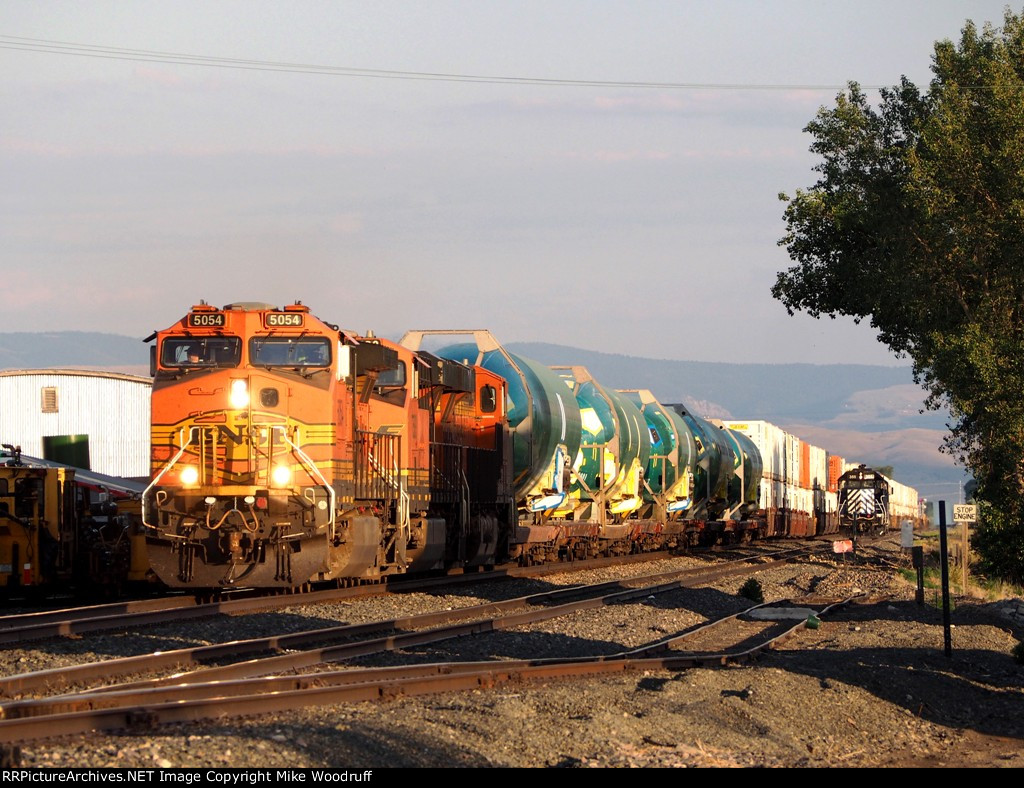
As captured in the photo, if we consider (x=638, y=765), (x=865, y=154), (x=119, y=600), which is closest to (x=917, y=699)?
(x=638, y=765)

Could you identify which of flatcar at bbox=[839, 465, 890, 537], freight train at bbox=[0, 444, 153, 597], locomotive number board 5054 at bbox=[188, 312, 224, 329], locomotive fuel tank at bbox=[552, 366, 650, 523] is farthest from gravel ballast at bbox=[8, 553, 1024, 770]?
flatcar at bbox=[839, 465, 890, 537]

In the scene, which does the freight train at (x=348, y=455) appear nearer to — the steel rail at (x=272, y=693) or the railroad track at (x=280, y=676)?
the railroad track at (x=280, y=676)

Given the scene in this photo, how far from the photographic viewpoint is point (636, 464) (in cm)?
3594

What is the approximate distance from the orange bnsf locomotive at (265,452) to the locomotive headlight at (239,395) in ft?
0.05

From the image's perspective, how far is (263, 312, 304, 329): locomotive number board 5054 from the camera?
62.0 ft

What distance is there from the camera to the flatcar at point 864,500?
6869 cm

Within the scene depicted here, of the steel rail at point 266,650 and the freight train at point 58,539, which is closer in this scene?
the steel rail at point 266,650

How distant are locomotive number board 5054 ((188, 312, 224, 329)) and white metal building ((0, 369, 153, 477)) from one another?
3391 cm

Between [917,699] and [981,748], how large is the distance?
1.87 m

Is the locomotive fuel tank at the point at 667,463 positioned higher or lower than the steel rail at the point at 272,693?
higher

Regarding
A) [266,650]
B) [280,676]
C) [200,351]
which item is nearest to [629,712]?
[280,676]
